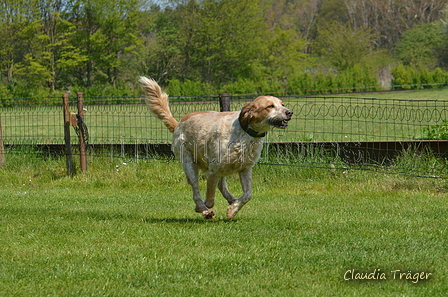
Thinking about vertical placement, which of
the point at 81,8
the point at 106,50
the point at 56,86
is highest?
the point at 81,8

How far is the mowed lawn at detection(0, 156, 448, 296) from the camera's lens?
4.08 meters

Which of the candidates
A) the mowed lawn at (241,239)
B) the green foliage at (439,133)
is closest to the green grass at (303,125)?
the green foliage at (439,133)

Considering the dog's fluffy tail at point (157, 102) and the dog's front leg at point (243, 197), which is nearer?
the dog's front leg at point (243, 197)

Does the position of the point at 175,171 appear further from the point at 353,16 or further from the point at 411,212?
the point at 353,16

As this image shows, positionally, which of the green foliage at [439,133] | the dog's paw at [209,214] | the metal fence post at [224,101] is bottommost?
the dog's paw at [209,214]

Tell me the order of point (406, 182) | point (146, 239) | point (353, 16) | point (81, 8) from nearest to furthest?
1. point (146, 239)
2. point (406, 182)
3. point (81, 8)
4. point (353, 16)

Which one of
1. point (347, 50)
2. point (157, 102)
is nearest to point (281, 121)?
point (157, 102)

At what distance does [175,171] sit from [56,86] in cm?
3984

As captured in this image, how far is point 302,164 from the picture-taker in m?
9.46

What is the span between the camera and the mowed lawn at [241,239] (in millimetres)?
4078

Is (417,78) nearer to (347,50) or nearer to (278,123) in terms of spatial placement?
(347,50)

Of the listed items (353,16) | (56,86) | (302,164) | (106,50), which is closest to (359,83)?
(106,50)

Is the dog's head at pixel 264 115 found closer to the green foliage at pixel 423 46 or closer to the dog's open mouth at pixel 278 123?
the dog's open mouth at pixel 278 123

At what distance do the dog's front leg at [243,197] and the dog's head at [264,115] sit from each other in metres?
0.56
